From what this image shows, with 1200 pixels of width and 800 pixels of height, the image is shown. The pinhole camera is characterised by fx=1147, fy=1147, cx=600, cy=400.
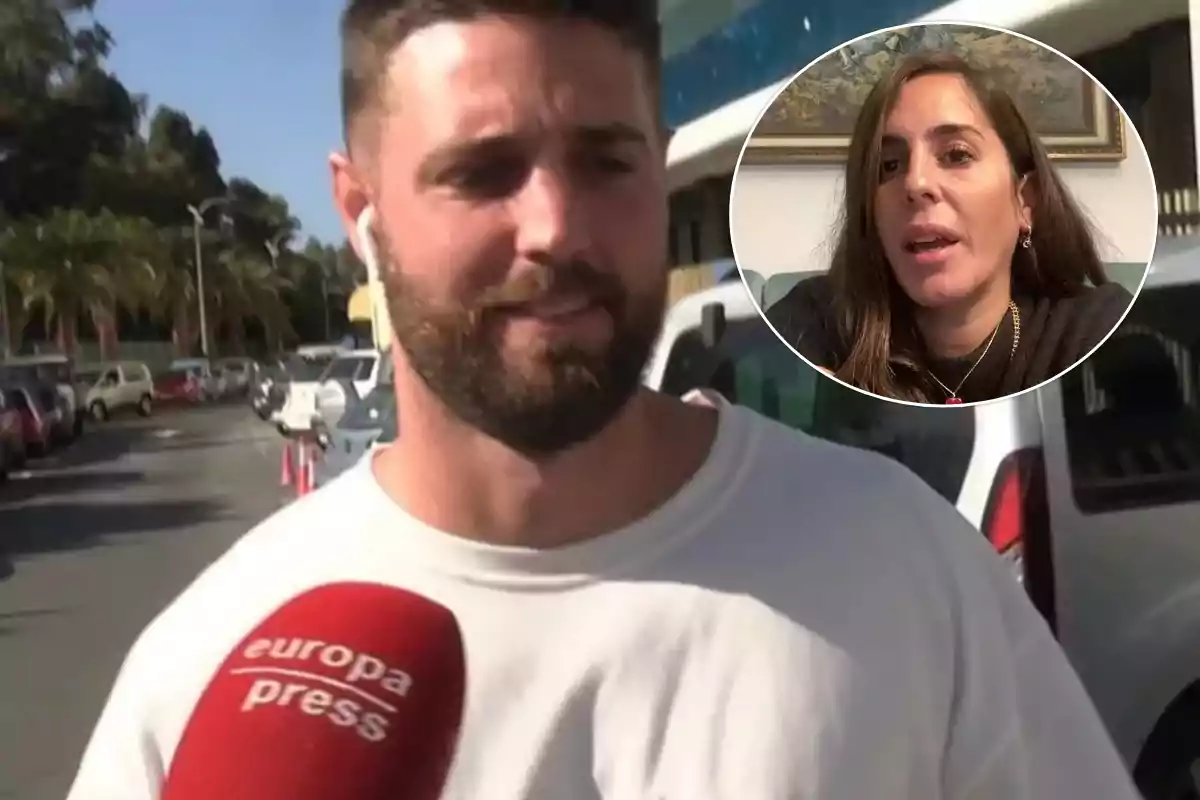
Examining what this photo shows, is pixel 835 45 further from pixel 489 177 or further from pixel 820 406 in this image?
pixel 489 177

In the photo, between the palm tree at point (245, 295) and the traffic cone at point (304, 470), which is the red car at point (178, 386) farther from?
the traffic cone at point (304, 470)

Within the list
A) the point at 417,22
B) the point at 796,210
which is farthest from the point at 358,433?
the point at 796,210

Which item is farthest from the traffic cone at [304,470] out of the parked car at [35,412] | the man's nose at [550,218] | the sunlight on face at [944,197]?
the sunlight on face at [944,197]

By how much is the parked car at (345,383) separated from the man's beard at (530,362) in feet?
0.57

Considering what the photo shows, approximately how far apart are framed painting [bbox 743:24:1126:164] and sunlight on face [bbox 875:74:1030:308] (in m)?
0.05

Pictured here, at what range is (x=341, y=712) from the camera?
1.16 meters

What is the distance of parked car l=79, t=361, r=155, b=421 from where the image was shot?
4.70 feet

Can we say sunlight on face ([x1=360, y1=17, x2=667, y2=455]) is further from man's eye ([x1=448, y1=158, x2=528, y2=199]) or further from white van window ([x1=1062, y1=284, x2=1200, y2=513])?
white van window ([x1=1062, y1=284, x2=1200, y2=513])

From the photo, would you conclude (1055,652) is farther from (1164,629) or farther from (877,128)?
(877,128)

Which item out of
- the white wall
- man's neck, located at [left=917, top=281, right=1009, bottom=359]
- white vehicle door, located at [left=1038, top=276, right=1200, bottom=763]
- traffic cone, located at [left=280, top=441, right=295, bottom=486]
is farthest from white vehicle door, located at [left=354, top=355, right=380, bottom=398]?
white vehicle door, located at [left=1038, top=276, right=1200, bottom=763]

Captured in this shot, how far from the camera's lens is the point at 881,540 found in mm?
1238

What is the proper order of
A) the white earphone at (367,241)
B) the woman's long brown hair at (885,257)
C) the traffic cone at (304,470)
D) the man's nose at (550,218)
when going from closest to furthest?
1. the man's nose at (550,218)
2. the white earphone at (367,241)
3. the traffic cone at (304,470)
4. the woman's long brown hair at (885,257)

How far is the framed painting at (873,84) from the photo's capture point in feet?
4.84

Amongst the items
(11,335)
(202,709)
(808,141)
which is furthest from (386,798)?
(808,141)
